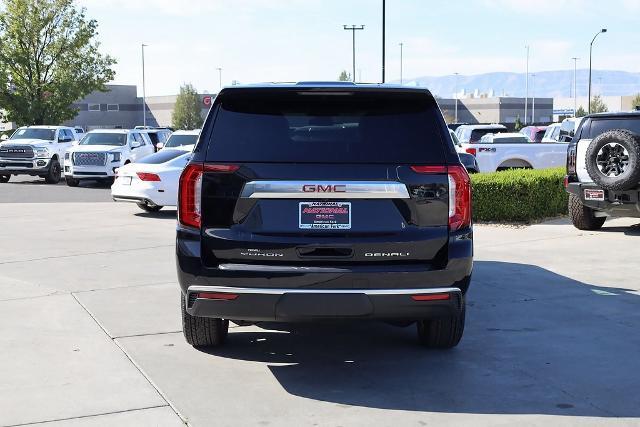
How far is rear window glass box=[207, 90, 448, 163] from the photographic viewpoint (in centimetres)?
544

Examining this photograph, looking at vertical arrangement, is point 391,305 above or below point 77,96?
below

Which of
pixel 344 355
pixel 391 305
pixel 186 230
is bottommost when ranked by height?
pixel 344 355

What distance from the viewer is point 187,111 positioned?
106875 mm

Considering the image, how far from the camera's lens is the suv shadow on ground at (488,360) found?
534 cm

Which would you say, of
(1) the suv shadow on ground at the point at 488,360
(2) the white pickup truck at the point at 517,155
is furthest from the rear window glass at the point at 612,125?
(2) the white pickup truck at the point at 517,155

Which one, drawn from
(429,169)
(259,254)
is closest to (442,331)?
(429,169)

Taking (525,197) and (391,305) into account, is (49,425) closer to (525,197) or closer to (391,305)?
(391,305)

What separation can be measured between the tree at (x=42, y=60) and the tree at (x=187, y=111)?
6014 centimetres

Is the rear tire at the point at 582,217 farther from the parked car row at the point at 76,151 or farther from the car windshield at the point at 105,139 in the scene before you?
the car windshield at the point at 105,139

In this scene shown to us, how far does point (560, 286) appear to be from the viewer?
9062mm

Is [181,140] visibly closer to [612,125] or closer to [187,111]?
[612,125]

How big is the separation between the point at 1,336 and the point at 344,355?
2809 mm

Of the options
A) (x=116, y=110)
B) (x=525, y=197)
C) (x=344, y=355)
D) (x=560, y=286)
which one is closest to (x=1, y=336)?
(x=344, y=355)

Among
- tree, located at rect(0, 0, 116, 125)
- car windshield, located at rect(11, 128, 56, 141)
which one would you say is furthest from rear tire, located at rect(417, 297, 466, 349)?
tree, located at rect(0, 0, 116, 125)
